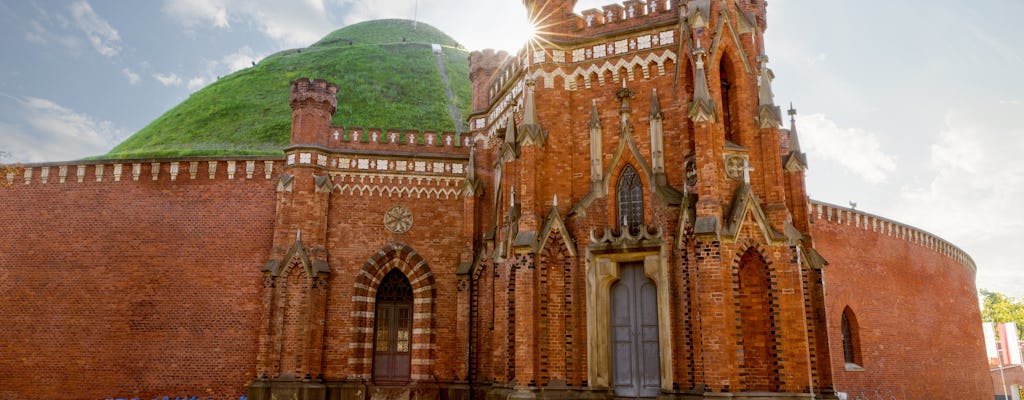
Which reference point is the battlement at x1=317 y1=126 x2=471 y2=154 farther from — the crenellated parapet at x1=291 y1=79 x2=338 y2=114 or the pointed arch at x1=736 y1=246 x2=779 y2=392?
the pointed arch at x1=736 y1=246 x2=779 y2=392

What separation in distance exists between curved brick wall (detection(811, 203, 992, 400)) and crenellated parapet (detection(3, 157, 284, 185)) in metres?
20.4

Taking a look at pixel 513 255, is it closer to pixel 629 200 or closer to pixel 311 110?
pixel 629 200

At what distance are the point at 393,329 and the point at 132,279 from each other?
837 cm

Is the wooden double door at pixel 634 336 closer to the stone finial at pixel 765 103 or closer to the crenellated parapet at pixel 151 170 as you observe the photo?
the stone finial at pixel 765 103

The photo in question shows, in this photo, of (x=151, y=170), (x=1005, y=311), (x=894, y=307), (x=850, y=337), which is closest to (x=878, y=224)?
(x=894, y=307)

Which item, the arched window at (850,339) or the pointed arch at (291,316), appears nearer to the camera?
the pointed arch at (291,316)

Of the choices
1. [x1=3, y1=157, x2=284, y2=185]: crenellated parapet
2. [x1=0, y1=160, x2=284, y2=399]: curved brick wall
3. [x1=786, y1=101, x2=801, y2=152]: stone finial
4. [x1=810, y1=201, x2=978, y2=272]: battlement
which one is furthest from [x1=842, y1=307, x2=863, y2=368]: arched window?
[x1=3, y1=157, x2=284, y2=185]: crenellated parapet

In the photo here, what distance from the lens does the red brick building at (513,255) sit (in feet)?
52.5

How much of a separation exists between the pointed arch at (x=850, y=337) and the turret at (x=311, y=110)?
21037mm

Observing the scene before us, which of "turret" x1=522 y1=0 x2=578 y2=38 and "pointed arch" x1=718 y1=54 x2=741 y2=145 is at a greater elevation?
"turret" x1=522 y1=0 x2=578 y2=38

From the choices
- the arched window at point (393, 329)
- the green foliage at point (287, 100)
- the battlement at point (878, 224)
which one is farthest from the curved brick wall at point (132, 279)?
the battlement at point (878, 224)

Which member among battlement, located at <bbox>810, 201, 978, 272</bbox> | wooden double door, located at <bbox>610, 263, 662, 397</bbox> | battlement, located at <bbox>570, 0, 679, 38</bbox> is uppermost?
battlement, located at <bbox>570, 0, 679, 38</bbox>

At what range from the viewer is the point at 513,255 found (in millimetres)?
17812

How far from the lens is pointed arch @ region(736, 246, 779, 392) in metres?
15.3
